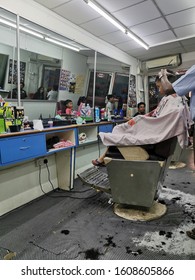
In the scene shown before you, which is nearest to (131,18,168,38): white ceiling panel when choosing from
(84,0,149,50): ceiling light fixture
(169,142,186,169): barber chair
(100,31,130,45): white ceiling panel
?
(84,0,149,50): ceiling light fixture

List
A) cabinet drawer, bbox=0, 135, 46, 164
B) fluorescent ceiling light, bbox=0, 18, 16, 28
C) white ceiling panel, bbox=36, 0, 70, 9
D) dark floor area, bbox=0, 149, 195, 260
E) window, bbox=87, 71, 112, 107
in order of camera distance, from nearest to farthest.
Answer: dark floor area, bbox=0, 149, 195, 260, cabinet drawer, bbox=0, 135, 46, 164, fluorescent ceiling light, bbox=0, 18, 16, 28, white ceiling panel, bbox=36, 0, 70, 9, window, bbox=87, 71, 112, 107

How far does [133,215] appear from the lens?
7.54 ft

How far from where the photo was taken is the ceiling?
2899 millimetres

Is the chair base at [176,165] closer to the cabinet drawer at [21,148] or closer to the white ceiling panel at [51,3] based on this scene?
the cabinet drawer at [21,148]

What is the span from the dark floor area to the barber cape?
0.84 meters

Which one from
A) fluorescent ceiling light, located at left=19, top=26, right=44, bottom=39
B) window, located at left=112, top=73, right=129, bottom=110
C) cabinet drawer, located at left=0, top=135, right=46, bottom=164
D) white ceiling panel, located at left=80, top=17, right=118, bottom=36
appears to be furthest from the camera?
window, located at left=112, top=73, right=129, bottom=110

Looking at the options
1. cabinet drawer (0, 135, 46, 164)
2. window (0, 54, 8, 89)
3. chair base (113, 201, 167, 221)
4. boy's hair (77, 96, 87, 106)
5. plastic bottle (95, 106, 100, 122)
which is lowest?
chair base (113, 201, 167, 221)

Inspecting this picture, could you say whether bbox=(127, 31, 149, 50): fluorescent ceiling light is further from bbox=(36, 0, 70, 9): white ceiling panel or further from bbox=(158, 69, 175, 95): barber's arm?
bbox=(158, 69, 175, 95): barber's arm

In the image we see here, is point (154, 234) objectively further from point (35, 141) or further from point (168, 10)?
point (168, 10)

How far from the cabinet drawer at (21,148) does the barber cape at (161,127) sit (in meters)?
0.76

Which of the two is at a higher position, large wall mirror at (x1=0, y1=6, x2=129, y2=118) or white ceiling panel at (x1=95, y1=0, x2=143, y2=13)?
white ceiling panel at (x1=95, y1=0, x2=143, y2=13)

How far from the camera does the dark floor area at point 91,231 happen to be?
1.71 meters

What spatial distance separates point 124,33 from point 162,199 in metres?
3.07

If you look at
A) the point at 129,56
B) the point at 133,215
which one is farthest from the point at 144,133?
the point at 129,56
